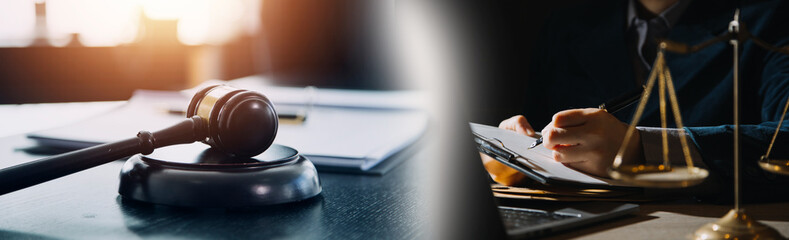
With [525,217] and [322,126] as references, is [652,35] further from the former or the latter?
[525,217]

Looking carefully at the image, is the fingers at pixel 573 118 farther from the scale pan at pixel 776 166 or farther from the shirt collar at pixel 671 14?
the shirt collar at pixel 671 14

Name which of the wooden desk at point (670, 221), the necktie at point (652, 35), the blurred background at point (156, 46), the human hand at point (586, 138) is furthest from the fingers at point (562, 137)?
the blurred background at point (156, 46)

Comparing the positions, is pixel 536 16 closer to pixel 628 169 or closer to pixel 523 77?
pixel 523 77

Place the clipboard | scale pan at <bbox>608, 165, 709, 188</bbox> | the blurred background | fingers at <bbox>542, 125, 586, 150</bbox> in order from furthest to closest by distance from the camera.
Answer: the blurred background < fingers at <bbox>542, 125, 586, 150</bbox> < the clipboard < scale pan at <bbox>608, 165, 709, 188</bbox>

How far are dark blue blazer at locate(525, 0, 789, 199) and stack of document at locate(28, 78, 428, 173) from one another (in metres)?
0.20

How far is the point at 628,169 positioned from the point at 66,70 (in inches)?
84.9

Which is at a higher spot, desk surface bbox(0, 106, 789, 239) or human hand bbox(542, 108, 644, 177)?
human hand bbox(542, 108, 644, 177)

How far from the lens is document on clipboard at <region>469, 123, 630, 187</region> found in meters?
0.60

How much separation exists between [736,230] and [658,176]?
2.9 inches

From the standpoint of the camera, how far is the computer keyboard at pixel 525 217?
18.6 inches

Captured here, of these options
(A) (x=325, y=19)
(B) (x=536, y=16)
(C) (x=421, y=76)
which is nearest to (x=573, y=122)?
(B) (x=536, y=16)

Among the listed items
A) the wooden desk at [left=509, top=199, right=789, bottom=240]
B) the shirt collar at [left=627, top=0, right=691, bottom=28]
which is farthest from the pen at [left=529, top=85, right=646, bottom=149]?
the shirt collar at [left=627, top=0, right=691, bottom=28]

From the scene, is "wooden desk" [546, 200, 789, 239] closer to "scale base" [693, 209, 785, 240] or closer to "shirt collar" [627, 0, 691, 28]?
"scale base" [693, 209, 785, 240]

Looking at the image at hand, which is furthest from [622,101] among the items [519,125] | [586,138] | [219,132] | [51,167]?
[51,167]
